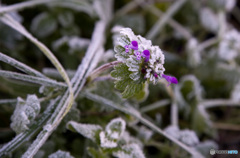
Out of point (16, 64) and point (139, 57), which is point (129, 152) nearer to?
point (139, 57)

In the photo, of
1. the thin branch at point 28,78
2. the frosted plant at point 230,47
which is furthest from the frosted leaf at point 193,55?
the thin branch at point 28,78

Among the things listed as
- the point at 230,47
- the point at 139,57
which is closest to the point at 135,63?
the point at 139,57

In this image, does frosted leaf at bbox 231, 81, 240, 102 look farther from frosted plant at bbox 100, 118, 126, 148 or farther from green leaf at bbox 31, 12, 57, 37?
green leaf at bbox 31, 12, 57, 37

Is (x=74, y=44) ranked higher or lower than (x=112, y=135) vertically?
higher

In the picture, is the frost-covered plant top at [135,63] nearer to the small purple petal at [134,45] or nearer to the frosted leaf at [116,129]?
the small purple petal at [134,45]

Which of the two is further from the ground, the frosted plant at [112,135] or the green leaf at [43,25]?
the green leaf at [43,25]

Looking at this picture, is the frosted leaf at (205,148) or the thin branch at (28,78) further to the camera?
the frosted leaf at (205,148)

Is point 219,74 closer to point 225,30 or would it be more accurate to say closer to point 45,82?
point 225,30

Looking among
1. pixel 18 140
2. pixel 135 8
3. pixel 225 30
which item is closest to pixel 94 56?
pixel 18 140
